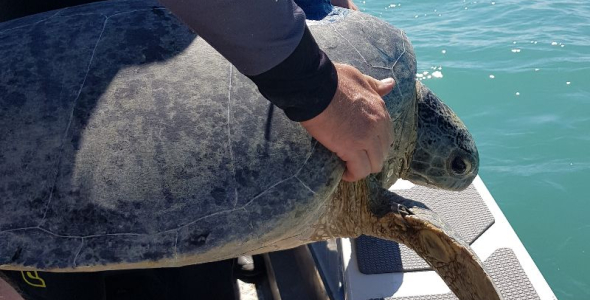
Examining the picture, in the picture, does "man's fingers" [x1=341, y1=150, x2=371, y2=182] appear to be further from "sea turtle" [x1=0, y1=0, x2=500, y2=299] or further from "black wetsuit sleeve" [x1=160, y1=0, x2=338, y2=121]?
"black wetsuit sleeve" [x1=160, y1=0, x2=338, y2=121]

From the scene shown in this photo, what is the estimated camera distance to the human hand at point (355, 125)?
1281 mm

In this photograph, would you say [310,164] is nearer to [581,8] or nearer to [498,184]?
[498,184]

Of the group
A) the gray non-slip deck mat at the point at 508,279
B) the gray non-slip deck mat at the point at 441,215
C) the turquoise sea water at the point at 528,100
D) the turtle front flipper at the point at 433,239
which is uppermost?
the turtle front flipper at the point at 433,239

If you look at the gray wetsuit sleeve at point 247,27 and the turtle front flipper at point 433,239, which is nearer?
the gray wetsuit sleeve at point 247,27

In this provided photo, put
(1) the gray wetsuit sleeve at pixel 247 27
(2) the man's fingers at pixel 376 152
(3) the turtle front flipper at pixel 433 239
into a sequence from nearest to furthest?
(1) the gray wetsuit sleeve at pixel 247 27, (2) the man's fingers at pixel 376 152, (3) the turtle front flipper at pixel 433 239

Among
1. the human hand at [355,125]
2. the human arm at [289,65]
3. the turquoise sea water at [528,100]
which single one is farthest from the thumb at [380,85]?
the turquoise sea water at [528,100]

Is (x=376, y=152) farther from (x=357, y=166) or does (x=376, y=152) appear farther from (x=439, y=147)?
(x=439, y=147)

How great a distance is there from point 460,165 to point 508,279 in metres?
0.57

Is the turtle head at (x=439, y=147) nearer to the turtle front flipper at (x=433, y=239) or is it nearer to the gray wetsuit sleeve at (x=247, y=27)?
the turtle front flipper at (x=433, y=239)

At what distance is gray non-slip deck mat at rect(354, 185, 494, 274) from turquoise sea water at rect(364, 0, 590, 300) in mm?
1016

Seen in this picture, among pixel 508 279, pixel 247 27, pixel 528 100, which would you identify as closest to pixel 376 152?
pixel 247 27

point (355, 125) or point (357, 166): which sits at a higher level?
point (355, 125)

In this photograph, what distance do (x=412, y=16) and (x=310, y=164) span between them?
8.18m

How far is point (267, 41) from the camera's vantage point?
1.10m
